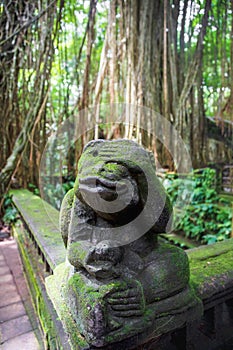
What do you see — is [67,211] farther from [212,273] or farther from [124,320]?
[212,273]

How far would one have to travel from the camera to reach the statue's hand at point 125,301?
662mm

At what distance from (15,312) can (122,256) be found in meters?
1.26

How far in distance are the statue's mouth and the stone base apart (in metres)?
0.24

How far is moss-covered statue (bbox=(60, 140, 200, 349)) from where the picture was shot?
0.67 metres

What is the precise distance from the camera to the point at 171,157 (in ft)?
10.3

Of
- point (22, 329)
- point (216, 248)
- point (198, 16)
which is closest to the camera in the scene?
point (216, 248)

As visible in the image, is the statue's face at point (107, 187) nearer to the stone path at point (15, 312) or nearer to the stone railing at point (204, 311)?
the stone railing at point (204, 311)

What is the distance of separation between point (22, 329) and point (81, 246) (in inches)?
41.7

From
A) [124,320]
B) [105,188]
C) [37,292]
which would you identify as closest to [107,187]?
[105,188]

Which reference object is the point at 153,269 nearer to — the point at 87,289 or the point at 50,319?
the point at 87,289

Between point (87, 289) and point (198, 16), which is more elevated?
point (198, 16)

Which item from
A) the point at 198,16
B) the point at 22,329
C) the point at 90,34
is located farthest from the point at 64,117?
the point at 22,329

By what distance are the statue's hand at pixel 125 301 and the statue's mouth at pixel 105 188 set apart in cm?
23

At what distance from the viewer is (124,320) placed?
26.4 inches
